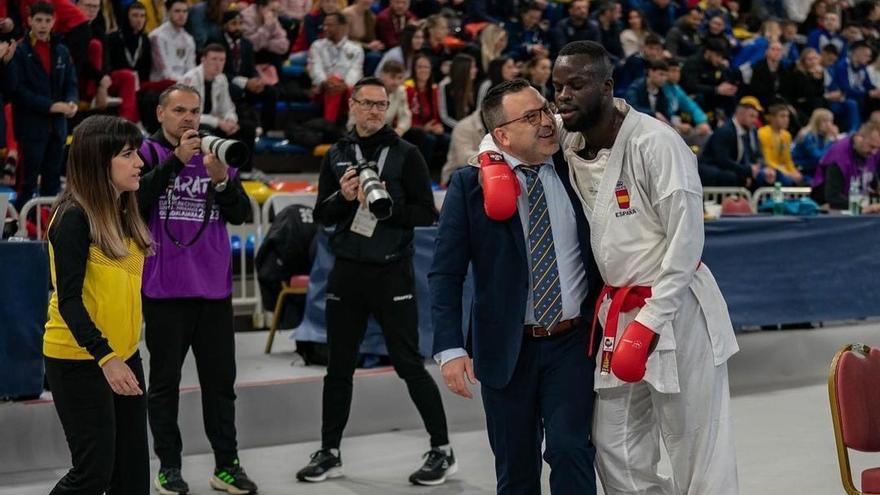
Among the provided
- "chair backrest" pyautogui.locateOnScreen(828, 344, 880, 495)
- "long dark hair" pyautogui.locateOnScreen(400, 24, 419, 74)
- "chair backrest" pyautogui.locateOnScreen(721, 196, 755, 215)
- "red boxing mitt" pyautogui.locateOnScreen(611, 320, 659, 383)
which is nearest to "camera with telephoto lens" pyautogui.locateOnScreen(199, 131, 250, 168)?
"red boxing mitt" pyautogui.locateOnScreen(611, 320, 659, 383)

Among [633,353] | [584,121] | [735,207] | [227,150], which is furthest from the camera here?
[735,207]

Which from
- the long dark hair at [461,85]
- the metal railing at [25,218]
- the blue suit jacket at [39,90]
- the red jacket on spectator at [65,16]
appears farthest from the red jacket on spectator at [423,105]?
the metal railing at [25,218]

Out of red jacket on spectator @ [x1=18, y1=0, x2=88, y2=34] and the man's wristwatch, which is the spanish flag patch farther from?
red jacket on spectator @ [x1=18, y1=0, x2=88, y2=34]

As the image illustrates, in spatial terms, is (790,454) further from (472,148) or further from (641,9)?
(641,9)

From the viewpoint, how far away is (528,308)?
4105mm

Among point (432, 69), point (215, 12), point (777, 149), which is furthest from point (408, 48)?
point (777, 149)

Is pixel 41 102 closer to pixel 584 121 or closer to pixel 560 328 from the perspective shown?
pixel 560 328

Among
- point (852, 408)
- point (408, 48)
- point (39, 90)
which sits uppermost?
point (408, 48)

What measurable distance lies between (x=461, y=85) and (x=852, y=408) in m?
8.64

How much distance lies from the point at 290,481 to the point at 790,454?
8.27 ft

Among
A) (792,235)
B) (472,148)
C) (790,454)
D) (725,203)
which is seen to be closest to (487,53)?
(472,148)

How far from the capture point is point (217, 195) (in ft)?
18.4

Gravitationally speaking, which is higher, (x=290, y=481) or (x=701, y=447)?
(x=701, y=447)

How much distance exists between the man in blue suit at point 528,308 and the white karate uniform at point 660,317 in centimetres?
8
